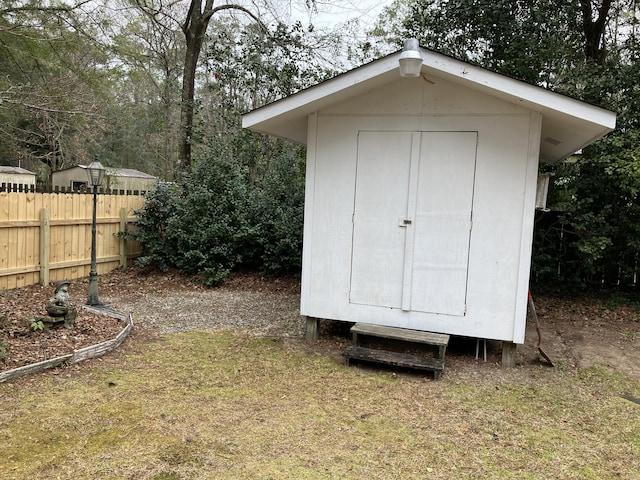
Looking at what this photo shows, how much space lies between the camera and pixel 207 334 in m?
5.55

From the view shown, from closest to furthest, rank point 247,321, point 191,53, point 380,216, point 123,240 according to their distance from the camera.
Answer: point 380,216 < point 247,321 < point 123,240 < point 191,53

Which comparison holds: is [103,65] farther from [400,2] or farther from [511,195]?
A: [511,195]

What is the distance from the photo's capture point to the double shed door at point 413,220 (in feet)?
15.1

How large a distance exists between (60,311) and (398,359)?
3429 millimetres

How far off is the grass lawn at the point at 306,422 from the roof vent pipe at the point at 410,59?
272 centimetres

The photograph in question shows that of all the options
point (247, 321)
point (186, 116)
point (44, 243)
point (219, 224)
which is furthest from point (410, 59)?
point (186, 116)

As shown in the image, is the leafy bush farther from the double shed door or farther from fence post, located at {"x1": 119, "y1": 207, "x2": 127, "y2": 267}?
the double shed door

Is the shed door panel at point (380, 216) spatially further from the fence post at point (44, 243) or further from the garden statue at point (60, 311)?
the fence post at point (44, 243)

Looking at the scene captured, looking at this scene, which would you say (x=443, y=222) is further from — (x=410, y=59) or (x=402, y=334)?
(x=410, y=59)

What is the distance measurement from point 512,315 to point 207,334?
11.1ft

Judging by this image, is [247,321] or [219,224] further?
[219,224]

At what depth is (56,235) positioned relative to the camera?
25.2 ft

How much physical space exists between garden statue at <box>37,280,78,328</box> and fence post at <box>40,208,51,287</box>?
304 cm

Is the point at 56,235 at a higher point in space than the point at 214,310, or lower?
higher
